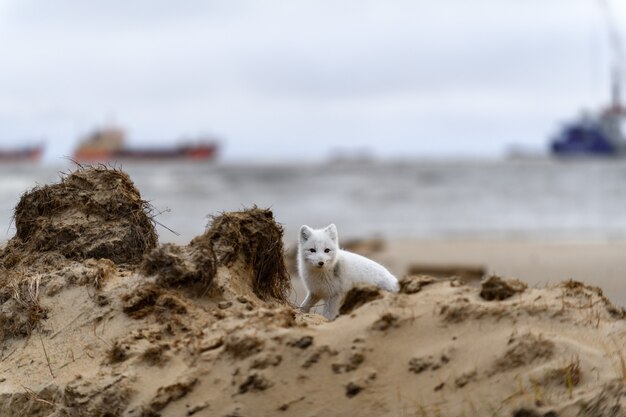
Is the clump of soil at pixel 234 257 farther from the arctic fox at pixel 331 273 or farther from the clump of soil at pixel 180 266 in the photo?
the arctic fox at pixel 331 273

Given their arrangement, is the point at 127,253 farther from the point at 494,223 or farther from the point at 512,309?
the point at 494,223

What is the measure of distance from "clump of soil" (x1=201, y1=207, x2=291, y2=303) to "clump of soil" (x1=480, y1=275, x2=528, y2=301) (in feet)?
5.91

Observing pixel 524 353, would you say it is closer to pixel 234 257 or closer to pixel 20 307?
pixel 234 257

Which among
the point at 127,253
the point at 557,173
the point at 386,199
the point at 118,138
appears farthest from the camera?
the point at 118,138

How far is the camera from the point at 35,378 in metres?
6.72

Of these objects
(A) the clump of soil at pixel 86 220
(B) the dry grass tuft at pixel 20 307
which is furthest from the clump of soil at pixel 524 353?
(A) the clump of soil at pixel 86 220

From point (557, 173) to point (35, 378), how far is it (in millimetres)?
60559

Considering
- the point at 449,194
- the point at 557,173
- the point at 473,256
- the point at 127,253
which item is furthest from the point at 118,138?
the point at 127,253

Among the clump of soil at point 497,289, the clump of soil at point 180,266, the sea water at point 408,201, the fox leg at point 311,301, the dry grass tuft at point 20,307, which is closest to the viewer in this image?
the clump of soil at point 497,289

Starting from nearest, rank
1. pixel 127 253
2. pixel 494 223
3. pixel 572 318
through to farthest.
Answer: pixel 572 318 → pixel 127 253 → pixel 494 223

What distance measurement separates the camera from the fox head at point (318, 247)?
336 inches

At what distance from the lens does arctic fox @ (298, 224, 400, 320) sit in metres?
8.35

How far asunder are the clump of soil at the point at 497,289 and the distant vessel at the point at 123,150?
90382mm

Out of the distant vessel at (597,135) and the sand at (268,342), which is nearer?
the sand at (268,342)
